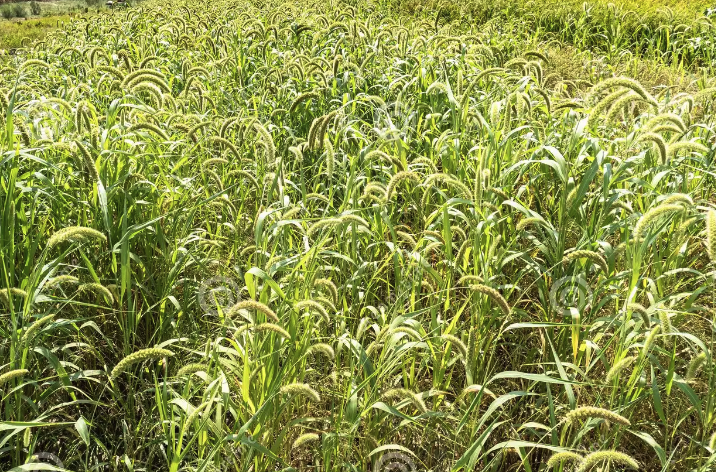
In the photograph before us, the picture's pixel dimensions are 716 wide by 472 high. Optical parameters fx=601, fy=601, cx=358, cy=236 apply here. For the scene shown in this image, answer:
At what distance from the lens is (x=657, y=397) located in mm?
1691

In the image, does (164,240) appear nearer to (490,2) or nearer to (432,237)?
(432,237)

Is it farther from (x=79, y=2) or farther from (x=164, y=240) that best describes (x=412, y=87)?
(x=79, y=2)

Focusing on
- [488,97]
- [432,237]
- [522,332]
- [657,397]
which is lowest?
[522,332]

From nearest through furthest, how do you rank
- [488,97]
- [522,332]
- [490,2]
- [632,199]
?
[522,332] < [632,199] < [488,97] < [490,2]

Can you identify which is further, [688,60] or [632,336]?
[688,60]

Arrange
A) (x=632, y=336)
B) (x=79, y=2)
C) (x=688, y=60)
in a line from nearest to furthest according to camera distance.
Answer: (x=632, y=336) < (x=688, y=60) < (x=79, y=2)

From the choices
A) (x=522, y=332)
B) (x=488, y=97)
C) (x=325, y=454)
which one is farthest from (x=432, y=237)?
(x=488, y=97)

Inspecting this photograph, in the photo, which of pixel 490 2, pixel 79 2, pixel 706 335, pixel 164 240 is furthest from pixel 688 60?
pixel 79 2

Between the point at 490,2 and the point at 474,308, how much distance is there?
7899 mm

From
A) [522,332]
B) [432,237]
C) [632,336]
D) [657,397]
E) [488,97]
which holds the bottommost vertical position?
[522,332]

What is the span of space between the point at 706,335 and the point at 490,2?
777cm

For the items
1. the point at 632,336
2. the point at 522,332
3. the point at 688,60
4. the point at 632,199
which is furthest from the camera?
the point at 688,60

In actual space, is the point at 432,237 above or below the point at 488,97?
below

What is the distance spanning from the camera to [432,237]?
209cm
